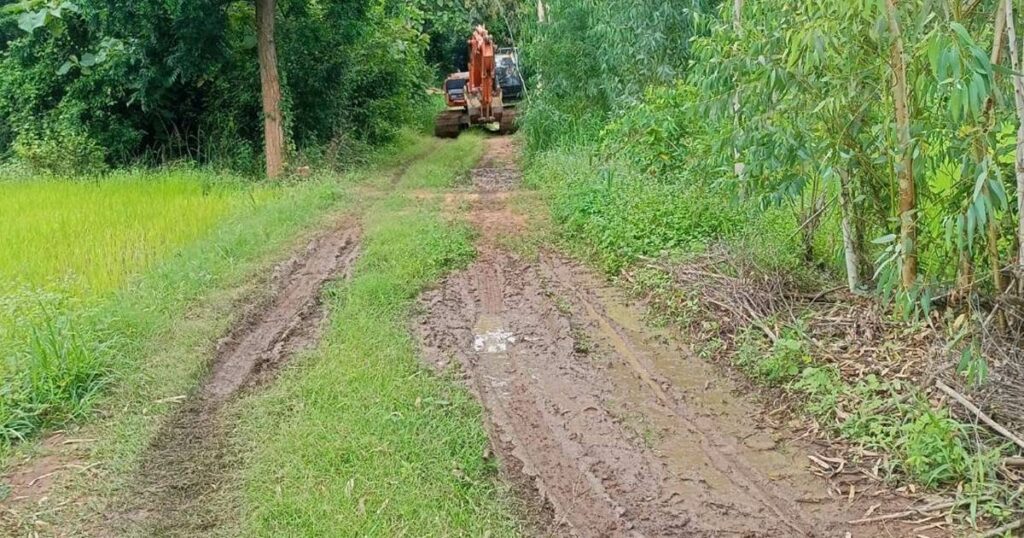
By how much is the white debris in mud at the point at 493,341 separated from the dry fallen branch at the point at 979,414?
8.14ft

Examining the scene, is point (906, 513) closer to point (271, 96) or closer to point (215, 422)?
point (215, 422)

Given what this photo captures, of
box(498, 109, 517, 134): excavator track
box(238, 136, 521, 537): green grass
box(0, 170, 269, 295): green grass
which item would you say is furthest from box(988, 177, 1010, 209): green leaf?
box(498, 109, 517, 134): excavator track

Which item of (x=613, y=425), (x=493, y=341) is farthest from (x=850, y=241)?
(x=493, y=341)

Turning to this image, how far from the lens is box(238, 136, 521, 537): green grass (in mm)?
3201

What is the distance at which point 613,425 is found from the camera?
4008mm

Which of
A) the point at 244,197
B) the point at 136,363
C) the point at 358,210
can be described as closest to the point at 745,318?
the point at 136,363

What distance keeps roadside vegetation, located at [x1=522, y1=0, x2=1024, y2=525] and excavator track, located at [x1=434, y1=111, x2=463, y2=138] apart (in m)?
11.4

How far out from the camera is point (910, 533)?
306 centimetres

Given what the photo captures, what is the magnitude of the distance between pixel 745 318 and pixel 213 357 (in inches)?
131

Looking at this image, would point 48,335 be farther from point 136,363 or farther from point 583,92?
point 583,92

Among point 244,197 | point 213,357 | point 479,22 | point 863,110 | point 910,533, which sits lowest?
point 910,533

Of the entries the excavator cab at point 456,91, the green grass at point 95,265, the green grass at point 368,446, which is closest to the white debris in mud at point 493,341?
the green grass at point 368,446

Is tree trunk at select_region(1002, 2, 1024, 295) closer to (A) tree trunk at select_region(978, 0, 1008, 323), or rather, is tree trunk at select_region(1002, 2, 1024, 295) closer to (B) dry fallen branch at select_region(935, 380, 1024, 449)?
(A) tree trunk at select_region(978, 0, 1008, 323)

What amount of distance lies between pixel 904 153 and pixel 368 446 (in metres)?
2.82
